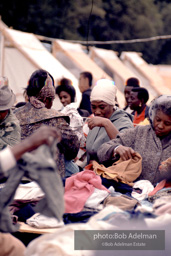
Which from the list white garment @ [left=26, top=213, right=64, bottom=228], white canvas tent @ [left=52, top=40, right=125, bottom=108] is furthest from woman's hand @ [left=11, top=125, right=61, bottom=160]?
white canvas tent @ [left=52, top=40, right=125, bottom=108]

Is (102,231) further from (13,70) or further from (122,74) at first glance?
(122,74)

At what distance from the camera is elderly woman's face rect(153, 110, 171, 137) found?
13.1 feet

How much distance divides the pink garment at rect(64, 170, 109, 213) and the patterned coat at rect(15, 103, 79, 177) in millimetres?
495

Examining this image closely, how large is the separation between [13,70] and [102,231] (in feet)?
34.2

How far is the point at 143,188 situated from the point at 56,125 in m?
0.95

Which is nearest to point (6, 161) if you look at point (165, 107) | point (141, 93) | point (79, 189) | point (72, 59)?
point (79, 189)

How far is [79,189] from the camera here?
3848 mm

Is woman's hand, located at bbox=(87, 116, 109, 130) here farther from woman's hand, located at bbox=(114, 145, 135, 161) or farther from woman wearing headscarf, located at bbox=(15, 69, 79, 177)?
woman's hand, located at bbox=(114, 145, 135, 161)

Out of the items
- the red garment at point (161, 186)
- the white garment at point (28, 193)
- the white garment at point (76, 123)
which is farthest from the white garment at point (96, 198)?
the white garment at point (76, 123)

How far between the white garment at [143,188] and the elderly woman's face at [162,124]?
1.36 feet

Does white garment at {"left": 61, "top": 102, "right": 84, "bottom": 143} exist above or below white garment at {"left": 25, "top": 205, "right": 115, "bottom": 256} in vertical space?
above

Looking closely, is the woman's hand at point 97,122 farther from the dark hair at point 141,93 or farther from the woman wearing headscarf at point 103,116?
the dark hair at point 141,93

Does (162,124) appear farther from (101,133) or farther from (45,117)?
(45,117)

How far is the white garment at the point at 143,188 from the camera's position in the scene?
12.9 ft
